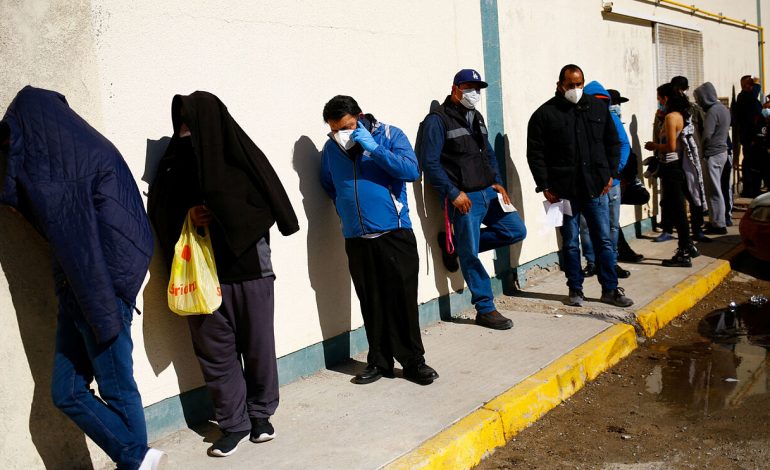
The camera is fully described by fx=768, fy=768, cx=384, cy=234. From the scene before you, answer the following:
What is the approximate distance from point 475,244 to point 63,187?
3.55m

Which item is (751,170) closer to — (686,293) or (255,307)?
(686,293)

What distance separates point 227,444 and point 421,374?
1.42 meters

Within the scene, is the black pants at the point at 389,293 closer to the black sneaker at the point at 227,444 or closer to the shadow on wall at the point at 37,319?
the black sneaker at the point at 227,444

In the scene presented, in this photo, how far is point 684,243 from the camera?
27.1 ft

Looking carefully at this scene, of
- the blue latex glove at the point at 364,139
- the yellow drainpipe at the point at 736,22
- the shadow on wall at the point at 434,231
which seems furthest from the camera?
the yellow drainpipe at the point at 736,22

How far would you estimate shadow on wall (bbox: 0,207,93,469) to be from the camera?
3.64m

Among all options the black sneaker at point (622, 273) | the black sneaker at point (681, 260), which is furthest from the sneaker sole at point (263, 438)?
the black sneaker at point (681, 260)

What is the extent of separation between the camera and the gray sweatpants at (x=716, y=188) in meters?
10.1

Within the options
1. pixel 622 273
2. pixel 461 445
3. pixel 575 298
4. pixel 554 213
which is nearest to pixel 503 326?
pixel 575 298

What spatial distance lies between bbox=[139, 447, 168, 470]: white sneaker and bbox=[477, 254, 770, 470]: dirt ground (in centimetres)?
167

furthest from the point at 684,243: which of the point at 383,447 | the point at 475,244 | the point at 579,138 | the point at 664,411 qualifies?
the point at 383,447

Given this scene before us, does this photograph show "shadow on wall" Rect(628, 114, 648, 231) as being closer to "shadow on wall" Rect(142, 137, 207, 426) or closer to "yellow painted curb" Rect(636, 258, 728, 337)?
"yellow painted curb" Rect(636, 258, 728, 337)

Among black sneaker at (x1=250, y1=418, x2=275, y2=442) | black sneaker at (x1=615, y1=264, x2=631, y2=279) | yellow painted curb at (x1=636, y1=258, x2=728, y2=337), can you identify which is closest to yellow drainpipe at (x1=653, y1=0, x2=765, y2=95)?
yellow painted curb at (x1=636, y1=258, x2=728, y2=337)

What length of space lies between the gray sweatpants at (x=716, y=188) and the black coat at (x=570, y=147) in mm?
4078
